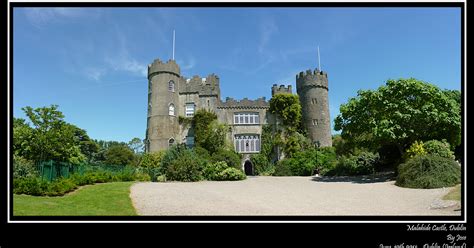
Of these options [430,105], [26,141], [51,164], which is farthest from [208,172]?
[430,105]

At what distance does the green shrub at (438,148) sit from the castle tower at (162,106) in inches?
1016

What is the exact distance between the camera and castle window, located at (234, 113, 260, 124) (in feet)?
124

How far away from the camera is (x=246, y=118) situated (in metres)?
37.9

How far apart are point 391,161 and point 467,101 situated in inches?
868

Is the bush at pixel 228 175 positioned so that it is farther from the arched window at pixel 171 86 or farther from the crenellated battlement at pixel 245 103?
the arched window at pixel 171 86

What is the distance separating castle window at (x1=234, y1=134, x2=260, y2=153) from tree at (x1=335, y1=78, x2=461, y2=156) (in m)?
16.8

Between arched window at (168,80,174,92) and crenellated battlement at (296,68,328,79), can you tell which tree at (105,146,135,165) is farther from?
crenellated battlement at (296,68,328,79)

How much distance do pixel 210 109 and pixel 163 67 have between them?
25.1 ft

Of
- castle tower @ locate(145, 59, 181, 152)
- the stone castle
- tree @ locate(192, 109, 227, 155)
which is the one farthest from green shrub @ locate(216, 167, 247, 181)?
castle tower @ locate(145, 59, 181, 152)

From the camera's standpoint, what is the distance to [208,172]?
82.4ft

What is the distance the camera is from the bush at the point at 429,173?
48.5 feet

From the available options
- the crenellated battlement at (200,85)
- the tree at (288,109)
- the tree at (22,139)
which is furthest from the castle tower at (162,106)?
the tree at (22,139)

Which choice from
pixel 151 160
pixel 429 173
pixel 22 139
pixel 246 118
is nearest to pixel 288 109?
pixel 246 118
